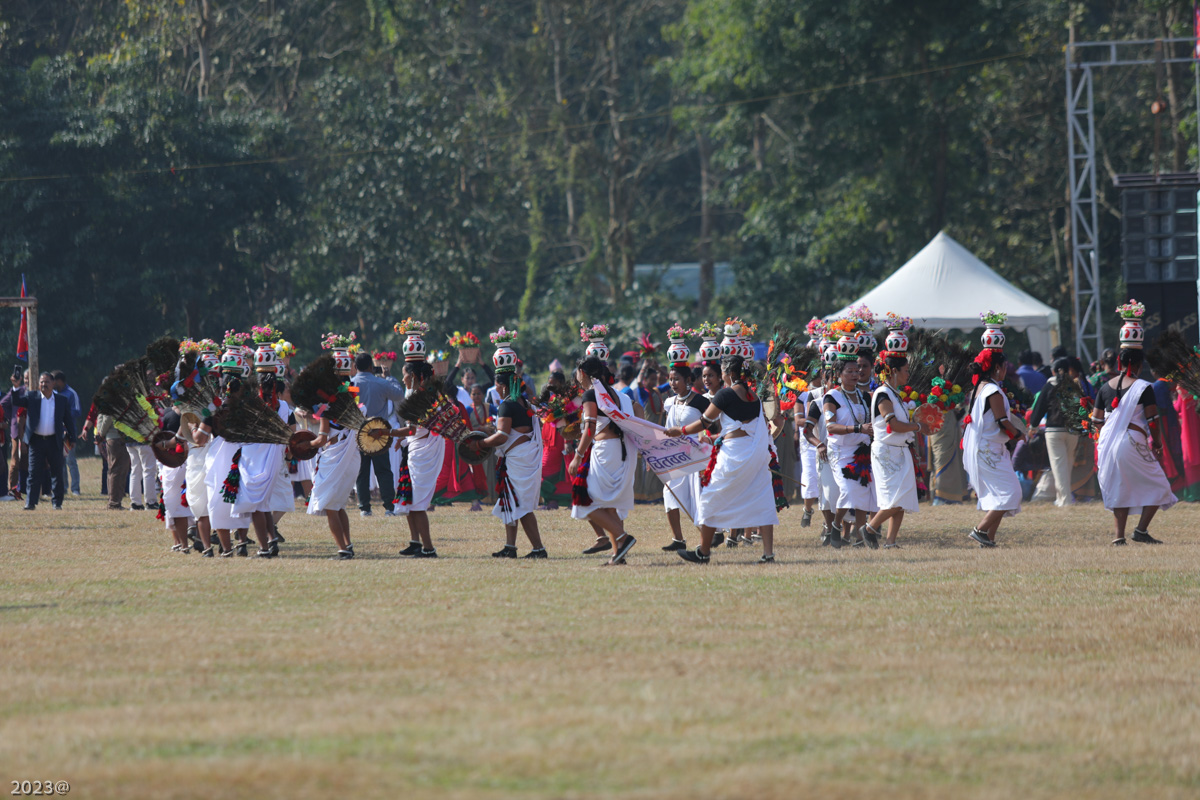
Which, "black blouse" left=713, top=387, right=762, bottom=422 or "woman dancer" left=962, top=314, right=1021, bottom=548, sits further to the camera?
"woman dancer" left=962, top=314, right=1021, bottom=548

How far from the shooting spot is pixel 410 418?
1279cm

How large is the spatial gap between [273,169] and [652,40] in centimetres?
1459

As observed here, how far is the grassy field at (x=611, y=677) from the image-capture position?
5.44 metres

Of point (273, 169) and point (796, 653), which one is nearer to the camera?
point (796, 653)

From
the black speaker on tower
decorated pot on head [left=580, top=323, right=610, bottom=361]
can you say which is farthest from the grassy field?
the black speaker on tower

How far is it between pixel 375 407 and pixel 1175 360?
866 centimetres

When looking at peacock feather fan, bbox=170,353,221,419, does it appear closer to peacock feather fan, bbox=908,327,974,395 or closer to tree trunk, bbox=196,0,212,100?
peacock feather fan, bbox=908,327,974,395

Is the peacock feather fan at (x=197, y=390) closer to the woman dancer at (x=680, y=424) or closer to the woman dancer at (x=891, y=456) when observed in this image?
the woman dancer at (x=680, y=424)

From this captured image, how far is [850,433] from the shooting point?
1323 centimetres

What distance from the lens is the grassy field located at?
5.44 metres

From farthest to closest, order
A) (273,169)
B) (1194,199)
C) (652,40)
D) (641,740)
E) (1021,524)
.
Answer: (652,40) < (273,169) < (1194,199) < (1021,524) < (641,740)

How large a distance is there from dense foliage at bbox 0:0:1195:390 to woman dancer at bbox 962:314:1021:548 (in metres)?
19.4

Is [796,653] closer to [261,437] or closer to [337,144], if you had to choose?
[261,437]

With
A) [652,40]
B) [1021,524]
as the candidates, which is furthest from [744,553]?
[652,40]
